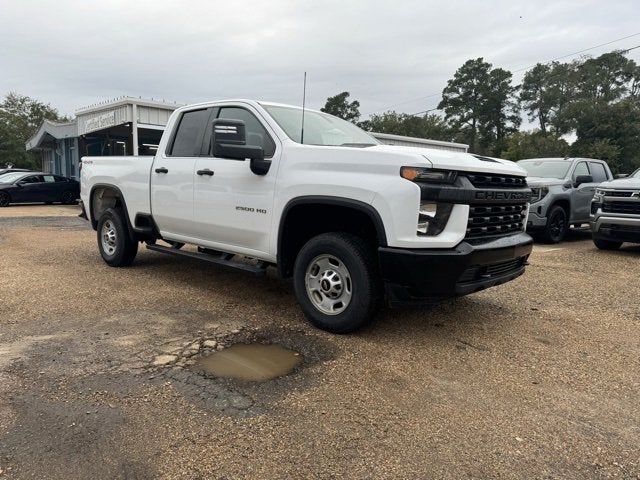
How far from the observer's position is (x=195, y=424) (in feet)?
9.31

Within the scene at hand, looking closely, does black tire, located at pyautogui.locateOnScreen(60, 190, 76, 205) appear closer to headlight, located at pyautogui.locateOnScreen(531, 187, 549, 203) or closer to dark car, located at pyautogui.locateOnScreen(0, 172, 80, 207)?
dark car, located at pyautogui.locateOnScreen(0, 172, 80, 207)

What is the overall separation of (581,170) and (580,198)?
81 centimetres

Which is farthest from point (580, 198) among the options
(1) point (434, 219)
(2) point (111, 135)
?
(2) point (111, 135)

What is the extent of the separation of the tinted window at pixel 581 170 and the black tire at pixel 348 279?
28.2 feet

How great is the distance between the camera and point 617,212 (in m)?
8.76

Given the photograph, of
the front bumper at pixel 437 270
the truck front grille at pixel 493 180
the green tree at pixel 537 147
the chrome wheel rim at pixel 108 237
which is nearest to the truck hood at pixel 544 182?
the truck front grille at pixel 493 180

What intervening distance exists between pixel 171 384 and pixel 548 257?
7.21m

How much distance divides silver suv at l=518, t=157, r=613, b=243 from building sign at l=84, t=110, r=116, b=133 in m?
14.2

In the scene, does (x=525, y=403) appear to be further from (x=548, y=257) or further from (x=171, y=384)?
(x=548, y=257)

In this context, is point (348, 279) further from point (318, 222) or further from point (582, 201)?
point (582, 201)

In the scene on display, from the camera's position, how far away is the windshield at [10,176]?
20031 millimetres

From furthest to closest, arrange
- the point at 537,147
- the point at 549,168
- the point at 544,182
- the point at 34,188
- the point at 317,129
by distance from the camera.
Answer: the point at 537,147 < the point at 34,188 < the point at 549,168 < the point at 544,182 < the point at 317,129

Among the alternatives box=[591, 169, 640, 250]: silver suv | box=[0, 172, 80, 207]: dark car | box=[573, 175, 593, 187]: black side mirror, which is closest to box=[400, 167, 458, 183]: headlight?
box=[591, 169, 640, 250]: silver suv

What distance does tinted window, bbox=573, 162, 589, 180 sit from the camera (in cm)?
1101
